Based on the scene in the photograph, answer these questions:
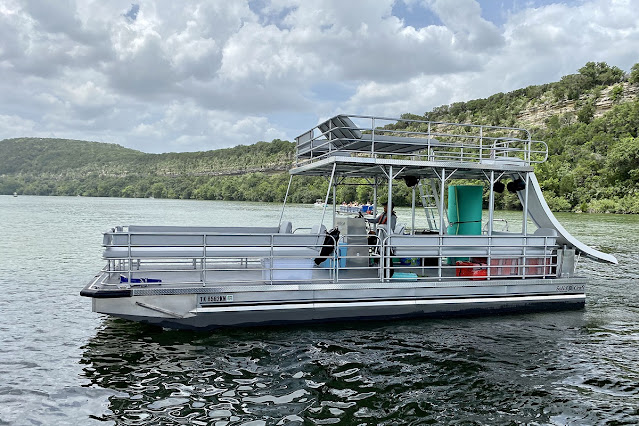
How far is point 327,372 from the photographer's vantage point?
8031mm

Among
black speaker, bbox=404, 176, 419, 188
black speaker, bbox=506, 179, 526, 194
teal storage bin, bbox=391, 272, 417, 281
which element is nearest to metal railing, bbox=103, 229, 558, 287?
teal storage bin, bbox=391, 272, 417, 281

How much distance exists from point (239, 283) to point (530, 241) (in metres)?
7.03

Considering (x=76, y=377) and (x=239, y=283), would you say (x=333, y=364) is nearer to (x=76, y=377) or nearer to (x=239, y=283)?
(x=239, y=283)

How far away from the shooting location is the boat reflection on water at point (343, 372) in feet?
22.1

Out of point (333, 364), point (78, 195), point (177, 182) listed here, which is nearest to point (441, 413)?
point (333, 364)

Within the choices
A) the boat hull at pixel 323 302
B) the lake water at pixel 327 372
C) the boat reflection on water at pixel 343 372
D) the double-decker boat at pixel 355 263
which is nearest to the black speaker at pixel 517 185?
the double-decker boat at pixel 355 263

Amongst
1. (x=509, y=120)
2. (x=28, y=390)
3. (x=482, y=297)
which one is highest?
(x=509, y=120)

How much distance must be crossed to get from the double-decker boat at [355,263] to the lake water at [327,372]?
53cm

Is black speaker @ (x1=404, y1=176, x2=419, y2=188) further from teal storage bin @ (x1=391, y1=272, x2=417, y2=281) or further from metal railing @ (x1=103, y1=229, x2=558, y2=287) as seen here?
teal storage bin @ (x1=391, y1=272, x2=417, y2=281)

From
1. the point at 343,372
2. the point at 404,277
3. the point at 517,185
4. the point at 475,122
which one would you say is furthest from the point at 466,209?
the point at 475,122

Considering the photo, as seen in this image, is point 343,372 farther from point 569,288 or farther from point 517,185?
point 517,185

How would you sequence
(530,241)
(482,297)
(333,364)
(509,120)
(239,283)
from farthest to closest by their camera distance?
1. (509,120)
2. (530,241)
3. (482,297)
4. (239,283)
5. (333,364)

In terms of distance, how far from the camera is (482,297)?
10.7m

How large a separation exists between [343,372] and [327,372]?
272 millimetres
